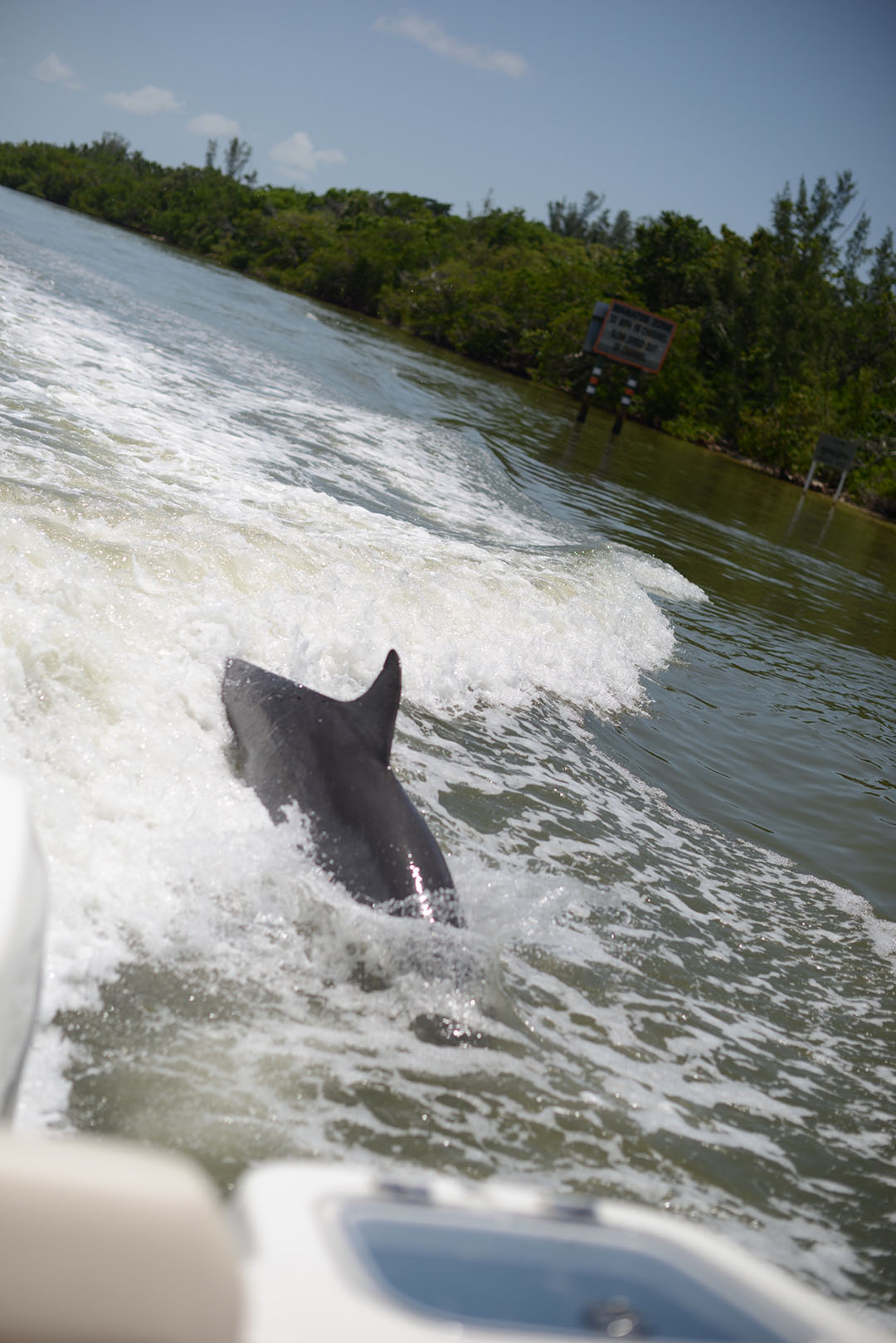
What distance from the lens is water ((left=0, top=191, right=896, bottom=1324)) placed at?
9.61ft

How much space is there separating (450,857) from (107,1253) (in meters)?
3.22

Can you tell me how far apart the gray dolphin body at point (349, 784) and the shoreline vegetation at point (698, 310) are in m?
42.4

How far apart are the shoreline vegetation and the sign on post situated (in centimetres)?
1153

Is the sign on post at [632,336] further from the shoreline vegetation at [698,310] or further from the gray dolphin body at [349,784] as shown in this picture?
the gray dolphin body at [349,784]

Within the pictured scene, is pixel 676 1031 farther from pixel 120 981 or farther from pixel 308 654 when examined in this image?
pixel 308 654

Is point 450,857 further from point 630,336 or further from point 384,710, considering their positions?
point 630,336

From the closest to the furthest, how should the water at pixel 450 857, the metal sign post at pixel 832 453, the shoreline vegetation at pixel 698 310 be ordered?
1. the water at pixel 450 857
2. the metal sign post at pixel 832 453
3. the shoreline vegetation at pixel 698 310

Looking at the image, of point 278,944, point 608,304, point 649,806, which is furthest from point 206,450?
point 608,304

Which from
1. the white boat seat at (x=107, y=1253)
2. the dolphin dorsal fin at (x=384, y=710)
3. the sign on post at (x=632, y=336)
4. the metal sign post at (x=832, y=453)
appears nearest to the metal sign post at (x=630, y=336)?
the sign on post at (x=632, y=336)

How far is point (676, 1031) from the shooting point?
381 centimetres

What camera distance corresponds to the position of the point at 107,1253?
1.12m

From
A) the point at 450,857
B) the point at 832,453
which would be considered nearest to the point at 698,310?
the point at 832,453

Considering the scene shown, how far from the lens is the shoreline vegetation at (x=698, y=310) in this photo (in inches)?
1955

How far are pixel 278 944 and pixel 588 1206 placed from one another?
2009mm
